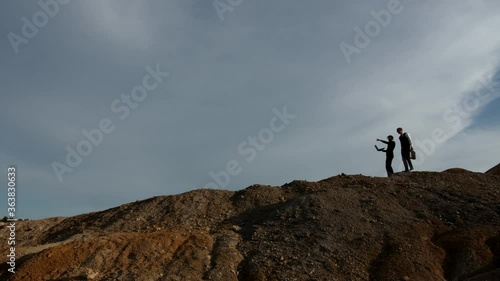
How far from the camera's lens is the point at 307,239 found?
14211 mm

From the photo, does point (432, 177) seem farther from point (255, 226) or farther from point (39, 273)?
point (39, 273)

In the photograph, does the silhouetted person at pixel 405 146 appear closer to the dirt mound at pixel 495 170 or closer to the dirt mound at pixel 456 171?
the dirt mound at pixel 456 171

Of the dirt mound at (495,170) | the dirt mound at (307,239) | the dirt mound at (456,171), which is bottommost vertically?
the dirt mound at (307,239)

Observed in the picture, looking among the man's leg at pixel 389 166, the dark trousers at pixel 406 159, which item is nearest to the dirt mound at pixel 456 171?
the dark trousers at pixel 406 159

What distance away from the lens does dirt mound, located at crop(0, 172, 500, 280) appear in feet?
41.7

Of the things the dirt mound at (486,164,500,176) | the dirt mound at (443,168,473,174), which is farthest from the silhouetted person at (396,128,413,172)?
the dirt mound at (486,164,500,176)

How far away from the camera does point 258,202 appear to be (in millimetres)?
18469

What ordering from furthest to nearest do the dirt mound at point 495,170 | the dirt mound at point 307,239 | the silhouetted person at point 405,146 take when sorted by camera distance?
the dirt mound at point 495,170
the silhouetted person at point 405,146
the dirt mound at point 307,239

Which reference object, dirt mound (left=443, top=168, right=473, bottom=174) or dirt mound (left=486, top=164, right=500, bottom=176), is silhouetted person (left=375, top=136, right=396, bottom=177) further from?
dirt mound (left=486, top=164, right=500, bottom=176)

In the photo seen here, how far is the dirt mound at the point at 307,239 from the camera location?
501 inches

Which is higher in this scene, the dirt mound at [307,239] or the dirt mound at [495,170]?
the dirt mound at [495,170]

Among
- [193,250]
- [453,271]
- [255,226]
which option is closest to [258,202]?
A: [255,226]

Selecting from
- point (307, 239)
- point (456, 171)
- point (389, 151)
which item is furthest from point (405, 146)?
point (307, 239)

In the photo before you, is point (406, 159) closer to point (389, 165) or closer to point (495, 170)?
point (389, 165)
